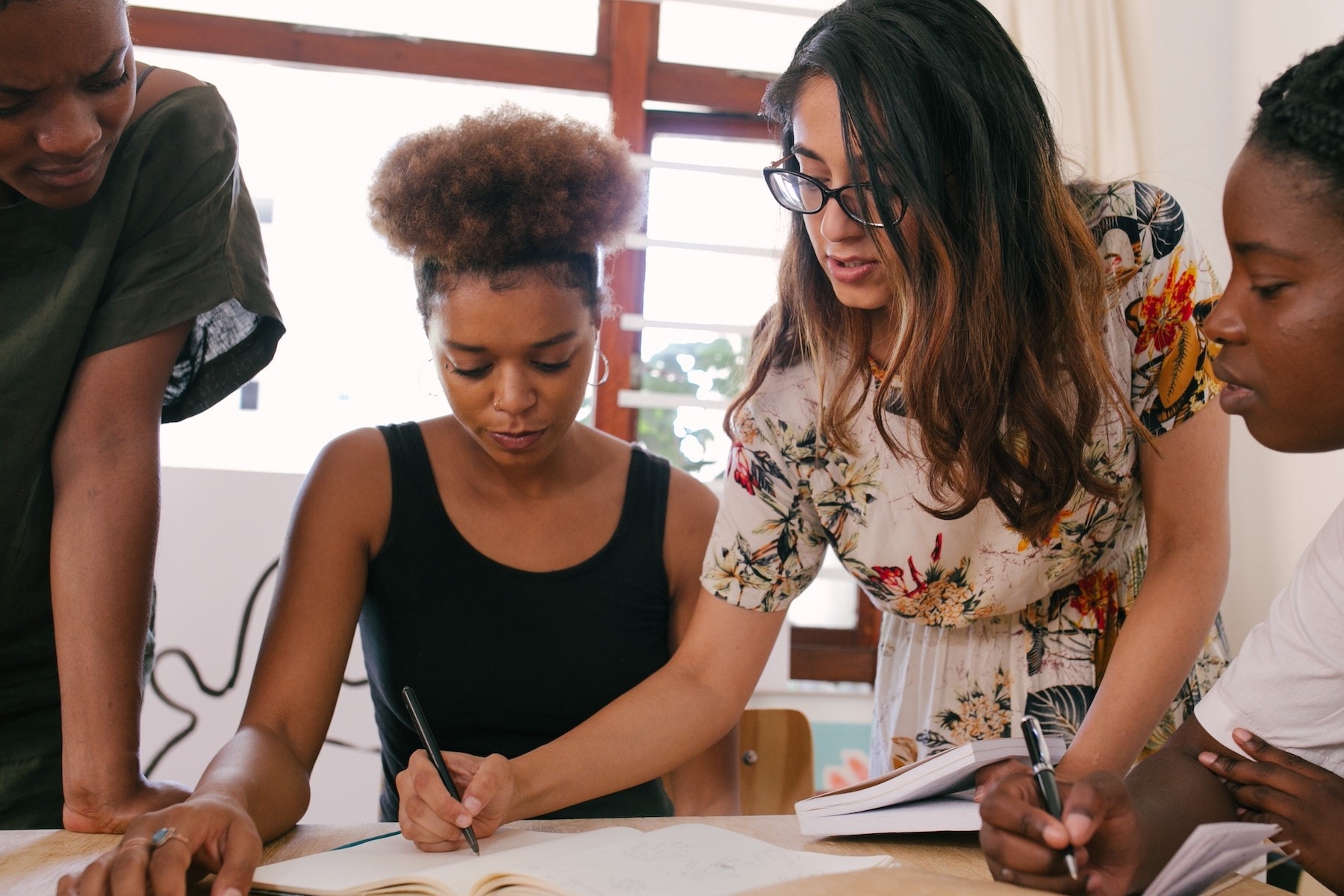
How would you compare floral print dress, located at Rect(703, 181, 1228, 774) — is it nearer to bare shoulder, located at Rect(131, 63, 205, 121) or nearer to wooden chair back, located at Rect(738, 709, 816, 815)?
wooden chair back, located at Rect(738, 709, 816, 815)

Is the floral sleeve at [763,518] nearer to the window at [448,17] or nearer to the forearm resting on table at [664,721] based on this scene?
the forearm resting on table at [664,721]

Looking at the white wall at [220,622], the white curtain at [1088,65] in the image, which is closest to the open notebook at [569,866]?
the white wall at [220,622]

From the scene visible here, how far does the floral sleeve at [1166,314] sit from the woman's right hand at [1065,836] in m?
0.43

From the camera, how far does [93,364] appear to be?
3.46 feet

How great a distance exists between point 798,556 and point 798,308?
0.88 feet

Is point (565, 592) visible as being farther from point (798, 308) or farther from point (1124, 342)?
point (1124, 342)

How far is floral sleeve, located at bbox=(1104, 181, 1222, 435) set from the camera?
1.09 meters

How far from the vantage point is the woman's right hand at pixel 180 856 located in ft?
2.40

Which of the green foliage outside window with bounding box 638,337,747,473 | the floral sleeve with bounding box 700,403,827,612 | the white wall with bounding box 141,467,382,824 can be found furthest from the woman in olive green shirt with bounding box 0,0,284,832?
the green foliage outside window with bounding box 638,337,747,473

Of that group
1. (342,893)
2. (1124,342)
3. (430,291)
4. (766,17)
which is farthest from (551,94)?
(342,893)

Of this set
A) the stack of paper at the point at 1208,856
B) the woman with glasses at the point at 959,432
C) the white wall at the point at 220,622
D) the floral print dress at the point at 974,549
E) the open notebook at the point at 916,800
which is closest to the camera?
the stack of paper at the point at 1208,856

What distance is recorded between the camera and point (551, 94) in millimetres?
3086

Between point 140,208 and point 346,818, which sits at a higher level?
point 140,208

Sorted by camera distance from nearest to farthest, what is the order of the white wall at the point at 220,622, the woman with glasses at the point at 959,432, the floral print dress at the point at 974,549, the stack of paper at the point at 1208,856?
the stack of paper at the point at 1208,856, the woman with glasses at the point at 959,432, the floral print dress at the point at 974,549, the white wall at the point at 220,622
